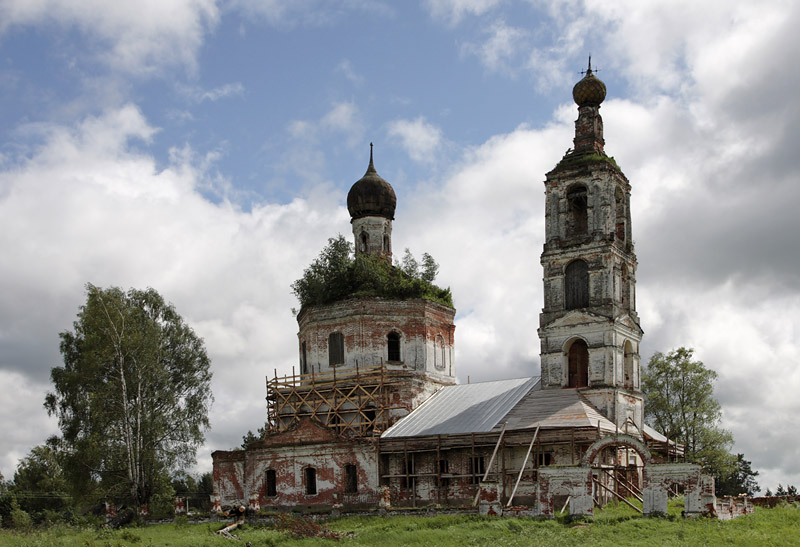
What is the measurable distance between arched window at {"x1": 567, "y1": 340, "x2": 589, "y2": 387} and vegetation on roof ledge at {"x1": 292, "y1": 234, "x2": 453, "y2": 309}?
6.34 meters

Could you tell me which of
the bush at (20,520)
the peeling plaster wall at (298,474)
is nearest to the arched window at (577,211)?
the peeling plaster wall at (298,474)

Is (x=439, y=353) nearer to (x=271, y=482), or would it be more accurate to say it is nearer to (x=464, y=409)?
(x=464, y=409)

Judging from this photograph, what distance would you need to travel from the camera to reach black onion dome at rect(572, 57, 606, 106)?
31.9 metres

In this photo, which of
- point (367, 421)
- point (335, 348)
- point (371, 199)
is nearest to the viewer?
point (367, 421)

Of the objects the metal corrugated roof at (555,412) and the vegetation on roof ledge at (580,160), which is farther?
the vegetation on roof ledge at (580,160)

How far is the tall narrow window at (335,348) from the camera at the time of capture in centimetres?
3369

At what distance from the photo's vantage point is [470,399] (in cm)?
3206

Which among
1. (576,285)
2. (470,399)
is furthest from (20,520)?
(576,285)

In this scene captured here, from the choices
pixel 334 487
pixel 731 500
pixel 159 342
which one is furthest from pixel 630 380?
pixel 159 342

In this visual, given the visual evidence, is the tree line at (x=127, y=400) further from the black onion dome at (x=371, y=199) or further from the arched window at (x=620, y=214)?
the arched window at (x=620, y=214)

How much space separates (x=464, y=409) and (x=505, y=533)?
9.77 meters

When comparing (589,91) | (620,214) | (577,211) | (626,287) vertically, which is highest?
(589,91)

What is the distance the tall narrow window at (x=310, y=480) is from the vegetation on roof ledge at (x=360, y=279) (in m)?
6.51

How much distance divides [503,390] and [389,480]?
17.3ft
